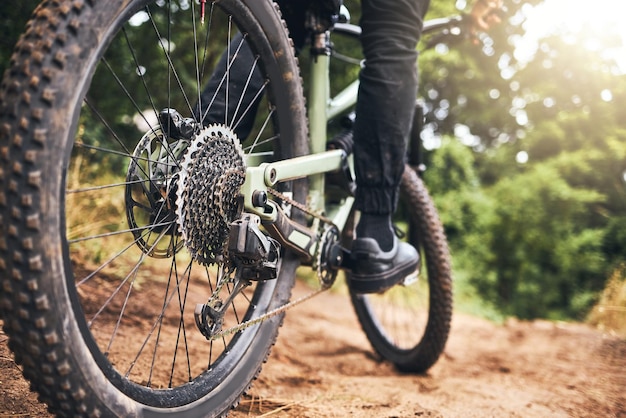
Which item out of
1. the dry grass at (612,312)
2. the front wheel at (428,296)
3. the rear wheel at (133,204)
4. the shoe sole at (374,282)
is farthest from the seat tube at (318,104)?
the dry grass at (612,312)

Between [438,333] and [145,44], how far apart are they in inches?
91.4

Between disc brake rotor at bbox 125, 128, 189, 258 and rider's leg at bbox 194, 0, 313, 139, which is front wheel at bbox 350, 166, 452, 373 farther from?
disc brake rotor at bbox 125, 128, 189, 258

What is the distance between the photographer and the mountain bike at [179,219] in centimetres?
79

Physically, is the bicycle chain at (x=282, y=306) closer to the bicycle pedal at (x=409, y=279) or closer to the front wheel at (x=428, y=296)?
the bicycle pedal at (x=409, y=279)

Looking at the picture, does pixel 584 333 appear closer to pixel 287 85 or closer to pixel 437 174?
pixel 287 85

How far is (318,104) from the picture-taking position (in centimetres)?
172

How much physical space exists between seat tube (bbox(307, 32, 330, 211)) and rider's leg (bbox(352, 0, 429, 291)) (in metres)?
0.13

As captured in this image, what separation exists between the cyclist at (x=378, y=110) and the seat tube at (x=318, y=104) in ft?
0.22

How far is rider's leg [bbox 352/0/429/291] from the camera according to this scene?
1.52m

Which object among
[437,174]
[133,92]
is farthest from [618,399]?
[437,174]

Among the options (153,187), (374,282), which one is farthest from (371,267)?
(153,187)

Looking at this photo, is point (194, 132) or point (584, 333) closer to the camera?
point (194, 132)

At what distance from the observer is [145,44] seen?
10.7 ft

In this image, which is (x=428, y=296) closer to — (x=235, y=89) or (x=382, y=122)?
(x=382, y=122)
